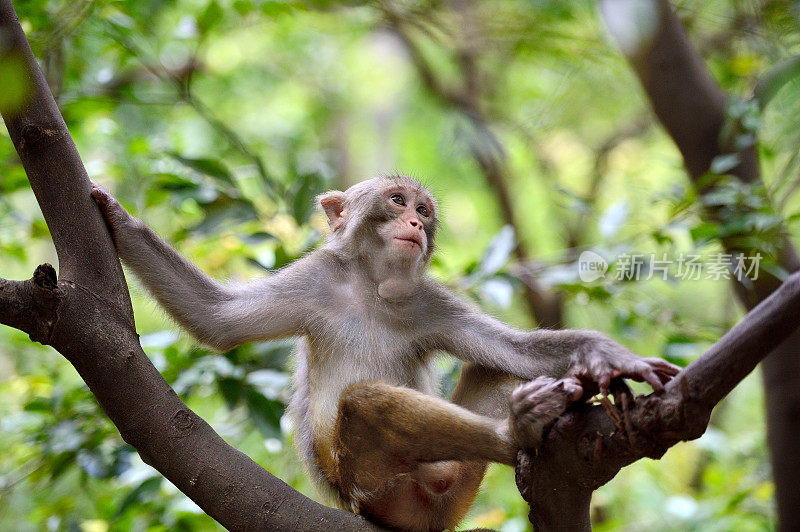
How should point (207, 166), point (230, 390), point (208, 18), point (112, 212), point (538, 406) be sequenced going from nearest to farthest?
point (538, 406) → point (112, 212) → point (230, 390) → point (208, 18) → point (207, 166)

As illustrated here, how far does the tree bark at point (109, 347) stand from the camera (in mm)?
3090

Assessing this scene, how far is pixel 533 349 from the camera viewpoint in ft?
12.6

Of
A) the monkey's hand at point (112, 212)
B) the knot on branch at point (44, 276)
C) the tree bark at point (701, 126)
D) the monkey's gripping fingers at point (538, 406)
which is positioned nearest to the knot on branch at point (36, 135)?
the monkey's hand at point (112, 212)

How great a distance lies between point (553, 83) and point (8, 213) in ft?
22.5

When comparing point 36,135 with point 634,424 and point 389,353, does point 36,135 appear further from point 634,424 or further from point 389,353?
point 634,424

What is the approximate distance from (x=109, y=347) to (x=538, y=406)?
5.74 feet

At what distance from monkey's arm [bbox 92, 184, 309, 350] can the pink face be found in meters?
0.53

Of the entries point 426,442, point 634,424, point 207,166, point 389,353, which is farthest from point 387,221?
point 634,424

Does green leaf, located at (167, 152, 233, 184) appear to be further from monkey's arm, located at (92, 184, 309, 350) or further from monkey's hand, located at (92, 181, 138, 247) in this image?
monkey's hand, located at (92, 181, 138, 247)

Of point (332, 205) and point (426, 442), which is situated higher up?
point (332, 205)

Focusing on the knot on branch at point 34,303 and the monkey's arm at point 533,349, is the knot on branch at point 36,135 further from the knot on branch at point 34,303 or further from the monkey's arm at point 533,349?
the monkey's arm at point 533,349

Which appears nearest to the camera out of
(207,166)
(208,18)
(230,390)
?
(230,390)

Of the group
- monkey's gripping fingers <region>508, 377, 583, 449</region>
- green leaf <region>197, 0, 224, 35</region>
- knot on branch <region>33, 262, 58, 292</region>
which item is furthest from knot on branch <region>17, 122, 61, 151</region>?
green leaf <region>197, 0, 224, 35</region>

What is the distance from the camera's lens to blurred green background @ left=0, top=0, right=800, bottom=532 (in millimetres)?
5188
